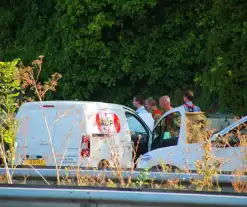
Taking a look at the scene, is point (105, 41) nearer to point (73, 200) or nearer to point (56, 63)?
point (56, 63)

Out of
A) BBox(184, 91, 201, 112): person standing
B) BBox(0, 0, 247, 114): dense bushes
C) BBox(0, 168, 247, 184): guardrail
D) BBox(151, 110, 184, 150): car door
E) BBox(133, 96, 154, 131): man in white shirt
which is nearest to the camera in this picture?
BBox(0, 168, 247, 184): guardrail

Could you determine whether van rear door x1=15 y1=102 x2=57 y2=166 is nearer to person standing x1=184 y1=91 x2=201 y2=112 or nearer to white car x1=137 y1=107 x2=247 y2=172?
white car x1=137 y1=107 x2=247 y2=172

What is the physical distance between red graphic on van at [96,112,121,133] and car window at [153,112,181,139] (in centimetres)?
92

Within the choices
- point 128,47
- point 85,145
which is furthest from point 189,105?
point 128,47

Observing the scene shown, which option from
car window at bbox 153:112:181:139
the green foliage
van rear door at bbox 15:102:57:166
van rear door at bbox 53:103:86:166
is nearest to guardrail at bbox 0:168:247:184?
the green foliage

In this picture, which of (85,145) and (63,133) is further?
(85,145)

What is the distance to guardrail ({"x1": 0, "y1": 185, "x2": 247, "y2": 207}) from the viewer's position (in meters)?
5.08

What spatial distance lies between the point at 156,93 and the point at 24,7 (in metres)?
9.00

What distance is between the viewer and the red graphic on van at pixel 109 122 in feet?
42.6

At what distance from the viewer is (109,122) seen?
13.3 m

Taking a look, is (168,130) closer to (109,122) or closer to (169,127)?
(169,127)

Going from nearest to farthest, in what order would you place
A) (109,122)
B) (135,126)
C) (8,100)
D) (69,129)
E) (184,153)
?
(8,100), (184,153), (69,129), (109,122), (135,126)

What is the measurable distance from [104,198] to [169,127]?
8885 mm

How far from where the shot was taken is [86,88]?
33.7 meters
